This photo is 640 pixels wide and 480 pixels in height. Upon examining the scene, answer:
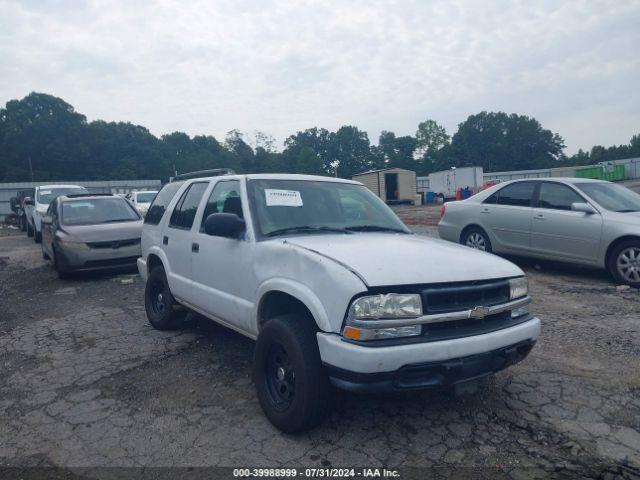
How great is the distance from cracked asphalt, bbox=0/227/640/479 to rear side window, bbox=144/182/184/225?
1.26m

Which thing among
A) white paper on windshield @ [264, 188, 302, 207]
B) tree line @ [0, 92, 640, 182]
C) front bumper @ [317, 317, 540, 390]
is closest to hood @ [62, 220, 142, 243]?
white paper on windshield @ [264, 188, 302, 207]

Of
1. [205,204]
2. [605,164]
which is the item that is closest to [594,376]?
[205,204]

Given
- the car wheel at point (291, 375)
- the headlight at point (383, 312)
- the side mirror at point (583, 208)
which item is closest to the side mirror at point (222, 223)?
the car wheel at point (291, 375)

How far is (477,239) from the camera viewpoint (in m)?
8.59

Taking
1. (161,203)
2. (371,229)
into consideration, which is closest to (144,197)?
(161,203)

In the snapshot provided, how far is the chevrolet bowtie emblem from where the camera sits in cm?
276

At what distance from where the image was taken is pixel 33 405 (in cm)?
353

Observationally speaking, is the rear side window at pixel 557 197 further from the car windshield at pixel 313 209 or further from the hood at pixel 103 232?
the hood at pixel 103 232

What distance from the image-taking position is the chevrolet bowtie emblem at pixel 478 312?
109 inches

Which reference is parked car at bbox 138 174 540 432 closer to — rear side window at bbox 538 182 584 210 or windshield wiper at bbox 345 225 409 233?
windshield wiper at bbox 345 225 409 233

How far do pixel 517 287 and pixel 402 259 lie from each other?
0.85 meters

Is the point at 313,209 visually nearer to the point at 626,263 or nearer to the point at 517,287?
the point at 517,287

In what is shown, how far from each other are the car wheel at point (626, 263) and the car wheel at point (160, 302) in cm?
601

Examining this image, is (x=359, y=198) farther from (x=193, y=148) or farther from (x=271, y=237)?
(x=193, y=148)
